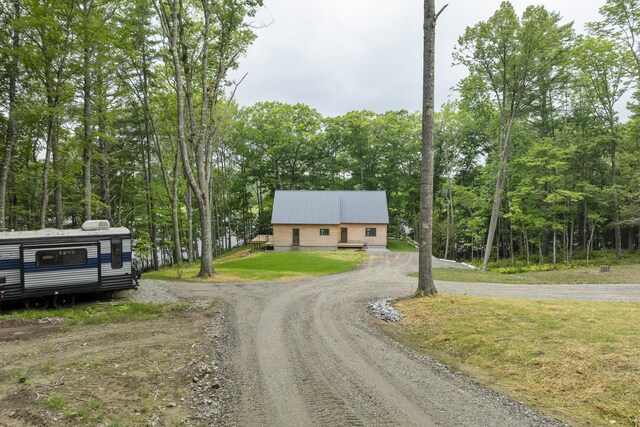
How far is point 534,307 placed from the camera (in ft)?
31.7

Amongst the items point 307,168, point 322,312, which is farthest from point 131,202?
point 322,312

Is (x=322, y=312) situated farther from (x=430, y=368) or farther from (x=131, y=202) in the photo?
(x=131, y=202)

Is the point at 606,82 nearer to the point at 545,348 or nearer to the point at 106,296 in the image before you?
the point at 545,348

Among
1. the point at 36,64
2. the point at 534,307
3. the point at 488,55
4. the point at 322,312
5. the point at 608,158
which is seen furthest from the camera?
the point at 608,158

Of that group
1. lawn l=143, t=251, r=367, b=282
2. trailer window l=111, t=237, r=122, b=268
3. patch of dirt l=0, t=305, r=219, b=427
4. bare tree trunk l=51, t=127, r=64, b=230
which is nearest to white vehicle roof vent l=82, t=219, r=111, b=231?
trailer window l=111, t=237, r=122, b=268

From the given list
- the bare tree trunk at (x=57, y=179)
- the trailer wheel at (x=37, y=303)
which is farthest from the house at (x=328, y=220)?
the trailer wheel at (x=37, y=303)

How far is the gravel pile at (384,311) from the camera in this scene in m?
10.3

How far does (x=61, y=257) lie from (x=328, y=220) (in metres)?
24.9

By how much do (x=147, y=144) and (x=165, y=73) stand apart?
23.6 feet

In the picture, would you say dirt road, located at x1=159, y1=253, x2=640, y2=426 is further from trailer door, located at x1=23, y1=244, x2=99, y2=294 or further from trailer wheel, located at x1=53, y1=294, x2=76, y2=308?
trailer wheel, located at x1=53, y1=294, x2=76, y2=308

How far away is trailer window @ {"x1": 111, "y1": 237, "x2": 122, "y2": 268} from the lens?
535 inches

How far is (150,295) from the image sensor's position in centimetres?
1418

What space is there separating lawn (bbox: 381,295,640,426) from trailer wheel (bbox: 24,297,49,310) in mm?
12497

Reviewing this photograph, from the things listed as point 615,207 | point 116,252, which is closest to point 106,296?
point 116,252
